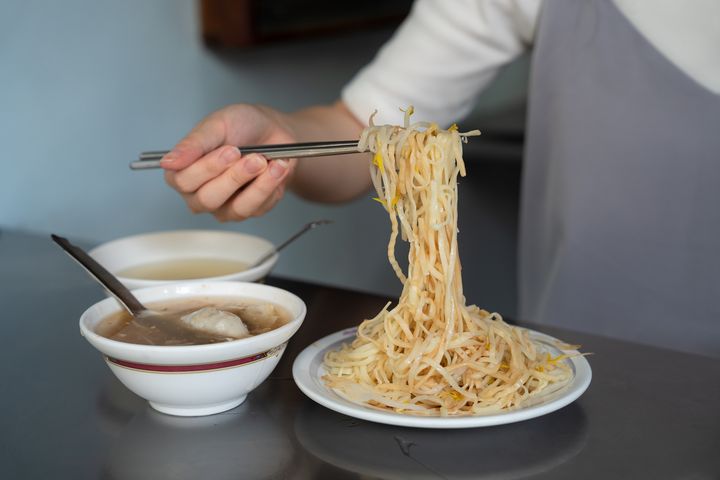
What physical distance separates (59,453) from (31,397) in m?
0.16

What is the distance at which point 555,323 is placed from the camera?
5.61ft

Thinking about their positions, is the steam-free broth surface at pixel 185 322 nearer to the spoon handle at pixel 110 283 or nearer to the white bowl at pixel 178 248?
the spoon handle at pixel 110 283

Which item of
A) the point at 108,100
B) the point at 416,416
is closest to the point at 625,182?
the point at 416,416

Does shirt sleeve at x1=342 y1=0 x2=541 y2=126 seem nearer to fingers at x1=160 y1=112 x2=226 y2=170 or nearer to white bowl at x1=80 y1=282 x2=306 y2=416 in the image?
fingers at x1=160 y1=112 x2=226 y2=170

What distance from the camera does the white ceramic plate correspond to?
845 mm

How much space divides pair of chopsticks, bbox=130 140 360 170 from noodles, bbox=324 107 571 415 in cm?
3

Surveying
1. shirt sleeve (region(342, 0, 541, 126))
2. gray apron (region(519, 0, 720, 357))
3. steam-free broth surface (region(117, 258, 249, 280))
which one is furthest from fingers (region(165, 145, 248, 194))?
gray apron (region(519, 0, 720, 357))

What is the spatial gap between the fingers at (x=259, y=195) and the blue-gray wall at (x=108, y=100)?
24.8 inches

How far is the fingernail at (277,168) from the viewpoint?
118cm

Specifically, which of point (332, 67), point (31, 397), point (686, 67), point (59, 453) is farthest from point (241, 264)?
point (332, 67)

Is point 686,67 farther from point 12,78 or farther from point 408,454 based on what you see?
point 12,78

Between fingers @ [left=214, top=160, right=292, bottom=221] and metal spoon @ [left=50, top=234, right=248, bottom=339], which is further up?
fingers @ [left=214, top=160, right=292, bottom=221]

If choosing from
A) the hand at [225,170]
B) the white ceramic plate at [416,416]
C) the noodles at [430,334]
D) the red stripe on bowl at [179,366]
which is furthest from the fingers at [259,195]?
the red stripe on bowl at [179,366]

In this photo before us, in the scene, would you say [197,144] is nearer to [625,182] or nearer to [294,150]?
[294,150]
